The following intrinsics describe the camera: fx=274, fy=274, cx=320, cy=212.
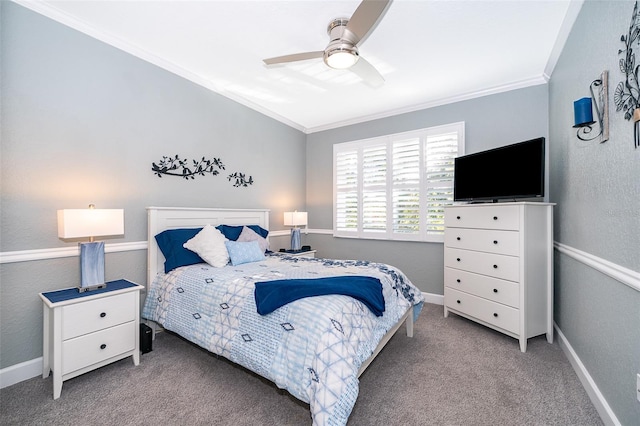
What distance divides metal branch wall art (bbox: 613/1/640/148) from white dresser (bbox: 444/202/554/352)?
117 centimetres

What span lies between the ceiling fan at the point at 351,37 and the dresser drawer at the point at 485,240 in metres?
1.93

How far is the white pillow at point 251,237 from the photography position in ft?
10.8

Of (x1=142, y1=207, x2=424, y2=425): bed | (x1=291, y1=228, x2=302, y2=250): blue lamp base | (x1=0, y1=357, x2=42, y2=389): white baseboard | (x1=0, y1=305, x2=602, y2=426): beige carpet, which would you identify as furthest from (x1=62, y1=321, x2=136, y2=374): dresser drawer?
(x1=291, y1=228, x2=302, y2=250): blue lamp base

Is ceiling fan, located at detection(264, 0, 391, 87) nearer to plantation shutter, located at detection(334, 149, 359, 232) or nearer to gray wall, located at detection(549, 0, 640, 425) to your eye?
gray wall, located at detection(549, 0, 640, 425)

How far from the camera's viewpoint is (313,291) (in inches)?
70.6

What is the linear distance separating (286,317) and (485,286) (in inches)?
87.4

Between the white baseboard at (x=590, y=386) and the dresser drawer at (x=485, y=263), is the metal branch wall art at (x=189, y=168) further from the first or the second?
the white baseboard at (x=590, y=386)

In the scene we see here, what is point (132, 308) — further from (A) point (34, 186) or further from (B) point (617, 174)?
(B) point (617, 174)

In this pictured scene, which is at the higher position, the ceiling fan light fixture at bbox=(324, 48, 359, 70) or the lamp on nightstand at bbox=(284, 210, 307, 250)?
the ceiling fan light fixture at bbox=(324, 48, 359, 70)

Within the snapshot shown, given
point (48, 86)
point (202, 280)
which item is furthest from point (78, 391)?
point (48, 86)

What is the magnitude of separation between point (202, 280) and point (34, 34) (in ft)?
7.52

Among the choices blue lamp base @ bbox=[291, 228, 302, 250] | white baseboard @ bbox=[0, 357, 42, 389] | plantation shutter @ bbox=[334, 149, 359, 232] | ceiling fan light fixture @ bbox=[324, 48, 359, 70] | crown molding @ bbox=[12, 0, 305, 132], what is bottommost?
white baseboard @ bbox=[0, 357, 42, 389]

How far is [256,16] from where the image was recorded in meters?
2.21

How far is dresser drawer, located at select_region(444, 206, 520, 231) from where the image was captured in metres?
2.58
